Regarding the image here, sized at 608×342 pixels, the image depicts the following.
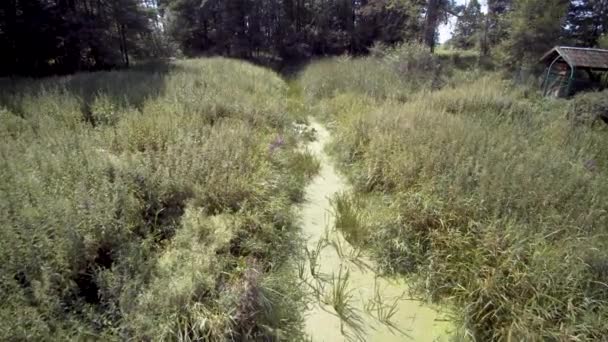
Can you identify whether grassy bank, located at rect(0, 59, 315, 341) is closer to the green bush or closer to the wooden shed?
the green bush

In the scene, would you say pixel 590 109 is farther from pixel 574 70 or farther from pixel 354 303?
pixel 354 303

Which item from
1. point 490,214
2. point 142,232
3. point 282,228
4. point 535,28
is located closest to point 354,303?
point 282,228

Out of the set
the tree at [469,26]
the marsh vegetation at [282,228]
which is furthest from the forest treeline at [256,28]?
the marsh vegetation at [282,228]

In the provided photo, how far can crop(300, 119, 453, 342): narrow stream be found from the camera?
90.9 inches

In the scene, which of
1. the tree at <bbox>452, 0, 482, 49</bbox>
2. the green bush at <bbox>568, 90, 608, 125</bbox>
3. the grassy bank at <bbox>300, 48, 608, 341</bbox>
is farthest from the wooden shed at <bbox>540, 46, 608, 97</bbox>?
the tree at <bbox>452, 0, 482, 49</bbox>

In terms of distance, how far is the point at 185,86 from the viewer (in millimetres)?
7086

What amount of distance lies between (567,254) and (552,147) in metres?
2.28

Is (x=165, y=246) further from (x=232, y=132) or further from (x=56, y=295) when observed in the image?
(x=232, y=132)

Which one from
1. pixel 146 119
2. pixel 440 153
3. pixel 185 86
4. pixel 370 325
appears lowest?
pixel 370 325

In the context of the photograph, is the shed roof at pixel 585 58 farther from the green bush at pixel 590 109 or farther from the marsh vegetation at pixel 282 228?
the marsh vegetation at pixel 282 228

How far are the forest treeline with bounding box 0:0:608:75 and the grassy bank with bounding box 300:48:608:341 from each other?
10270mm

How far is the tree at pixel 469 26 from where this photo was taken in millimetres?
19220

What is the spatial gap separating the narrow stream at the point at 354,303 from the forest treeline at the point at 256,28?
12734mm

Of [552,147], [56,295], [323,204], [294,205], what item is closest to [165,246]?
[56,295]
